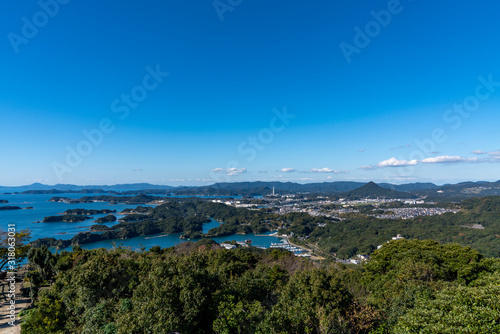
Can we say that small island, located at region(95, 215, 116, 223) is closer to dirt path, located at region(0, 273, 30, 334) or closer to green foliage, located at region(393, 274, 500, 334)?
dirt path, located at region(0, 273, 30, 334)

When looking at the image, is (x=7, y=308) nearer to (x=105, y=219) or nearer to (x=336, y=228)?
(x=105, y=219)

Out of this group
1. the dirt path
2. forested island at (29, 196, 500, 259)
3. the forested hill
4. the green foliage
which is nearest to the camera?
the green foliage

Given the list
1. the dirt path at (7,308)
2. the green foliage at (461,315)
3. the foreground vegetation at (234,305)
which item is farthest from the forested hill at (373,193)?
the dirt path at (7,308)

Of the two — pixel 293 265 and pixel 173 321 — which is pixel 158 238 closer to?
pixel 293 265

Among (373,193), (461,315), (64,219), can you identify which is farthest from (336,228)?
(373,193)

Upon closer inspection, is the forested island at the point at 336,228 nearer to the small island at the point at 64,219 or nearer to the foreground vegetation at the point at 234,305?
the small island at the point at 64,219

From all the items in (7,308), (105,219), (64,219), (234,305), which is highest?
(234,305)

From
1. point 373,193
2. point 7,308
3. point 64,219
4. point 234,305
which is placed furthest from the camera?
point 373,193

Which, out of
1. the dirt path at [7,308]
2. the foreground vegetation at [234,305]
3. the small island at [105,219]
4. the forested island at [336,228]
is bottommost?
the forested island at [336,228]

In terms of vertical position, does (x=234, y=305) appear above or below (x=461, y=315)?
below

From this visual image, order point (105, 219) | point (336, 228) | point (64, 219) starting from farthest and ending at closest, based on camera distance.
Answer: point (105, 219), point (64, 219), point (336, 228)

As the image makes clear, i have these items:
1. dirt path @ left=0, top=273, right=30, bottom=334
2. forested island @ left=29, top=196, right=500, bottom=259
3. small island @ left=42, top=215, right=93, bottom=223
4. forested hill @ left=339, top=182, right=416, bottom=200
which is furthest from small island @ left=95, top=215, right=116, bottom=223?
forested hill @ left=339, top=182, right=416, bottom=200

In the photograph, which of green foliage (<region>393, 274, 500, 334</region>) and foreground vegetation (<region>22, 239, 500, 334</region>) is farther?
foreground vegetation (<region>22, 239, 500, 334</region>)
